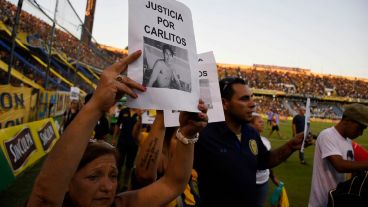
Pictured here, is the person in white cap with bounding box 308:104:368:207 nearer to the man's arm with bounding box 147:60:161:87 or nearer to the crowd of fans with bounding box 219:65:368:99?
the man's arm with bounding box 147:60:161:87

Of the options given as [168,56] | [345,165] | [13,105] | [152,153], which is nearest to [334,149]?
[345,165]

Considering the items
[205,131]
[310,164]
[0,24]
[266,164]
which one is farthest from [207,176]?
[0,24]

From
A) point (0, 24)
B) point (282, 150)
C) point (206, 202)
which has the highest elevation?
point (0, 24)

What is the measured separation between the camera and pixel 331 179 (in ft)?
10.4

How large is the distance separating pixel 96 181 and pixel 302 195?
6218mm

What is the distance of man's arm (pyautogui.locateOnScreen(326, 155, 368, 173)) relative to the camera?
287 cm

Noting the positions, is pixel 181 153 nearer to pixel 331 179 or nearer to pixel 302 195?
pixel 331 179

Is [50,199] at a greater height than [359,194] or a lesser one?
greater

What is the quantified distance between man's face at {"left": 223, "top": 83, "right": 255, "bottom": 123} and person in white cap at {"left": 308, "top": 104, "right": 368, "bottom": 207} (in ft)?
2.94

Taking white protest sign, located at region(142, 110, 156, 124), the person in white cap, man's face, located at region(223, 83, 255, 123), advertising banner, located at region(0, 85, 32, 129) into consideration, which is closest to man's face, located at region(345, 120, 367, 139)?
the person in white cap

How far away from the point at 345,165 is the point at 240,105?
44.8 inches

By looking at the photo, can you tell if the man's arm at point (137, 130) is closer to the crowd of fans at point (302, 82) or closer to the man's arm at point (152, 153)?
the man's arm at point (152, 153)

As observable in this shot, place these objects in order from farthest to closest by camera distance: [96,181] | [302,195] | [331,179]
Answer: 1. [302,195]
2. [331,179]
3. [96,181]

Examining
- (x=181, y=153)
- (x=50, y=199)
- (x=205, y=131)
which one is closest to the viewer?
(x=50, y=199)
